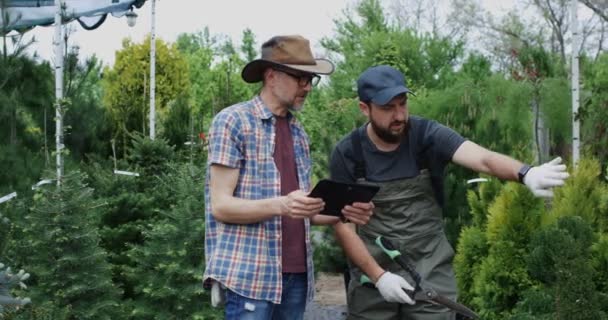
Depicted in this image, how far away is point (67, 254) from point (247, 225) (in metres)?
2.36

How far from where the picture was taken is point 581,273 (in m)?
3.99

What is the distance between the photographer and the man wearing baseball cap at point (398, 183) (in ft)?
12.3

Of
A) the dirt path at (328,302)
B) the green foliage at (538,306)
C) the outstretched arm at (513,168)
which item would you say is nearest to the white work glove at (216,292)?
the outstretched arm at (513,168)

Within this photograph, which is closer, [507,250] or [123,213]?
[507,250]

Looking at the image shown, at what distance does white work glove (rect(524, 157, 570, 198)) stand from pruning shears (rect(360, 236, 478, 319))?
58 cm

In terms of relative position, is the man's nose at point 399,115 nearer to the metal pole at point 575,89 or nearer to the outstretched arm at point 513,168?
the outstretched arm at point 513,168

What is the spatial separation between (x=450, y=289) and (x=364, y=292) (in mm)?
342

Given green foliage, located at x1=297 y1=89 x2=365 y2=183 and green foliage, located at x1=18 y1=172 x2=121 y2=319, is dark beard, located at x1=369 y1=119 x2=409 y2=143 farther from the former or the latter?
green foliage, located at x1=297 y1=89 x2=365 y2=183

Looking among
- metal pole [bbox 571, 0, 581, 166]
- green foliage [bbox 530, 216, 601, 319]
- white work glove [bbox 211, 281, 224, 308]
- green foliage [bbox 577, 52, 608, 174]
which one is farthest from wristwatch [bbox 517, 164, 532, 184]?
green foliage [bbox 577, 52, 608, 174]

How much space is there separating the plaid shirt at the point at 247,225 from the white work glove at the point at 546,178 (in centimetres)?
86

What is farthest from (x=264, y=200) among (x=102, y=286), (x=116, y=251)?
(x=116, y=251)

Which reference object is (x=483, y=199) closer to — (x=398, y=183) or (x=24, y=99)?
(x=398, y=183)

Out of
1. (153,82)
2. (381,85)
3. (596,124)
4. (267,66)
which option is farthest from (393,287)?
(153,82)

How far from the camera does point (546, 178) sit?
10.6 ft
